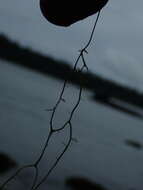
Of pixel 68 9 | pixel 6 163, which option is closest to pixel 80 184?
pixel 6 163

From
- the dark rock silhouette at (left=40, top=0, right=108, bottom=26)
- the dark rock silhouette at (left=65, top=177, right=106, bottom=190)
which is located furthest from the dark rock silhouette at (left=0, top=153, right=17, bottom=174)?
the dark rock silhouette at (left=40, top=0, right=108, bottom=26)

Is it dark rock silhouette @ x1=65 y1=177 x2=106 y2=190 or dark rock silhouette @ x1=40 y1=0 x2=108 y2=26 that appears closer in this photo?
dark rock silhouette @ x1=40 y1=0 x2=108 y2=26

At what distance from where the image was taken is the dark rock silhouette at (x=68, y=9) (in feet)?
2.82

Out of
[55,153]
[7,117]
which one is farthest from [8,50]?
[55,153]

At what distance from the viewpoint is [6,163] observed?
12633 millimetres

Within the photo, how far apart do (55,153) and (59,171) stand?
270 cm

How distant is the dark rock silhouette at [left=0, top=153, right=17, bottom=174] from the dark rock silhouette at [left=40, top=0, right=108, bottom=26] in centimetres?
1101

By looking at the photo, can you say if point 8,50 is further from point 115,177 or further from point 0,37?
point 115,177

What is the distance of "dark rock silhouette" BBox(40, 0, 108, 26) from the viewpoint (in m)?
0.86

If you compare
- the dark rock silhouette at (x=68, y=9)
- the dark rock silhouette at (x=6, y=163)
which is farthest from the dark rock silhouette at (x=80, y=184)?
the dark rock silhouette at (x=68, y=9)

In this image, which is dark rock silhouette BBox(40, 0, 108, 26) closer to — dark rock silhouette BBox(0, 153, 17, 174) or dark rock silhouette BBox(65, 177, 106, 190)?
dark rock silhouette BBox(0, 153, 17, 174)

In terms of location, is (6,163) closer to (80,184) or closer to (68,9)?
(80,184)

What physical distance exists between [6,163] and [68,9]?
12.2 meters

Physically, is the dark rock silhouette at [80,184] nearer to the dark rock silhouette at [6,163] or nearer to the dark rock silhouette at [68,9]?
the dark rock silhouette at [6,163]
